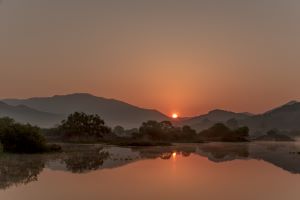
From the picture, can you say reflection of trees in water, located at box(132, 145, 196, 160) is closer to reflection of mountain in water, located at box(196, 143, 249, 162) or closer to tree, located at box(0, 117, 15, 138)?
reflection of mountain in water, located at box(196, 143, 249, 162)

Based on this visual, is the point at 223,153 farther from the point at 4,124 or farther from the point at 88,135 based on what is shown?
the point at 88,135

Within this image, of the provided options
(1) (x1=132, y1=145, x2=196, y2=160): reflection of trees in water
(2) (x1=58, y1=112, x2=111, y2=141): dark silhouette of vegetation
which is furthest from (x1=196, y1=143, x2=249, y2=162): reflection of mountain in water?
(2) (x1=58, y1=112, x2=111, y2=141): dark silhouette of vegetation

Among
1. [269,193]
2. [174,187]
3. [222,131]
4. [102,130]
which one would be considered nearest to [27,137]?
[174,187]

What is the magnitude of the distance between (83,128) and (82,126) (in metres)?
0.47

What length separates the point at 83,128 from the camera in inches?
3580

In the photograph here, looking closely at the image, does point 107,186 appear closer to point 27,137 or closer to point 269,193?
point 269,193

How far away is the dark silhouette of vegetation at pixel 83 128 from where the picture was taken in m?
90.7

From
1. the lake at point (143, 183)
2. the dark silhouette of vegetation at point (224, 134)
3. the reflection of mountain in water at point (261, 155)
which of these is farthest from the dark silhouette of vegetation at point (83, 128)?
the lake at point (143, 183)

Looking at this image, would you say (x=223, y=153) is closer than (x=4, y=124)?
No

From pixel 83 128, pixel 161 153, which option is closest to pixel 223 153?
pixel 161 153

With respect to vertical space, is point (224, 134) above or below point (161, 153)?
above

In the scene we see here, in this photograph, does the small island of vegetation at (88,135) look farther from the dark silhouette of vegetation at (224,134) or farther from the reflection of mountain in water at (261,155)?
the reflection of mountain in water at (261,155)

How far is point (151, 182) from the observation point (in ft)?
86.4

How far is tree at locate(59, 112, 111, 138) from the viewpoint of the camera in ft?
298
